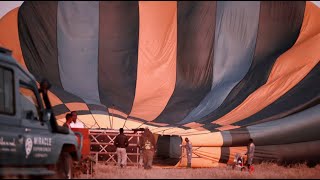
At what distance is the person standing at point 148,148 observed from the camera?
15.7 m

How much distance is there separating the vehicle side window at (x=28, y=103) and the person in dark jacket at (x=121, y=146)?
7.00m

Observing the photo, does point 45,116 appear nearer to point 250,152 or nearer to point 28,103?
point 28,103

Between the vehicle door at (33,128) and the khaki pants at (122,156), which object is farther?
the khaki pants at (122,156)

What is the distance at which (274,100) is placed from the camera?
17.9 metres

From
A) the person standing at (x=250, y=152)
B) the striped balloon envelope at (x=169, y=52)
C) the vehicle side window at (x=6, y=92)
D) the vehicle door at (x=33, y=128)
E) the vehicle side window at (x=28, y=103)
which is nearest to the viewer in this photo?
the vehicle side window at (x=6, y=92)

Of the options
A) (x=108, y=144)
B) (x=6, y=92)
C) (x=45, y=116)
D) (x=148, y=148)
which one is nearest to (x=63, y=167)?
(x=45, y=116)

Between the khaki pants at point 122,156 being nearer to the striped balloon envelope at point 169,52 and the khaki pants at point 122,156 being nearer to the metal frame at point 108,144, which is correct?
the metal frame at point 108,144

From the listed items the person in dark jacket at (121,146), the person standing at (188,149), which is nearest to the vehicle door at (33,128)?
the person in dark jacket at (121,146)

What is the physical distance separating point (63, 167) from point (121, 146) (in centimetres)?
644

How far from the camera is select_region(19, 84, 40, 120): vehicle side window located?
8.33m

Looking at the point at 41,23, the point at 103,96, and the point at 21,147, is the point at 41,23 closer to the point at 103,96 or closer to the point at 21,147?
the point at 103,96

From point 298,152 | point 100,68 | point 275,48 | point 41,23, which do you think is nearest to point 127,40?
point 100,68

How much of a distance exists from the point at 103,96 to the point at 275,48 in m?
5.51

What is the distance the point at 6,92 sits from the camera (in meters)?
7.96
